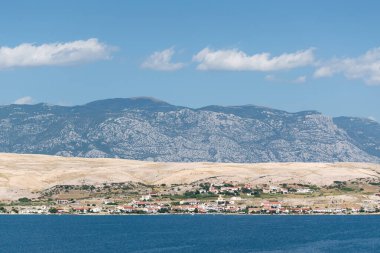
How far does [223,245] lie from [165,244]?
1281 cm

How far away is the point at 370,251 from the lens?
18300cm

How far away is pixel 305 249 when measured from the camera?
609 feet

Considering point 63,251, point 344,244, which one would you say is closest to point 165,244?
point 63,251

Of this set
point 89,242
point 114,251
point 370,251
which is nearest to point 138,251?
point 114,251

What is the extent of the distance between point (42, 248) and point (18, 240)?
54.6 ft

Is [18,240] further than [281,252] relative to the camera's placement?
Yes

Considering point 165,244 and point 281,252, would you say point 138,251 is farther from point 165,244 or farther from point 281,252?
point 281,252

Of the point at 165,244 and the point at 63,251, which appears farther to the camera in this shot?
the point at 165,244

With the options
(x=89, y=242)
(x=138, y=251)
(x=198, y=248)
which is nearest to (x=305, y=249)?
(x=198, y=248)

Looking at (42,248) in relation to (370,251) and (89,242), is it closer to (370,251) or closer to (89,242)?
(89,242)

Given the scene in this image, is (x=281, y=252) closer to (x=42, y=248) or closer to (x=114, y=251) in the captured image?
(x=114, y=251)

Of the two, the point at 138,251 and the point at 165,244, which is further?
the point at 165,244

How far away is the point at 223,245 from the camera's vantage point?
629 feet

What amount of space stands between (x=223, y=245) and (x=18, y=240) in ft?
155
